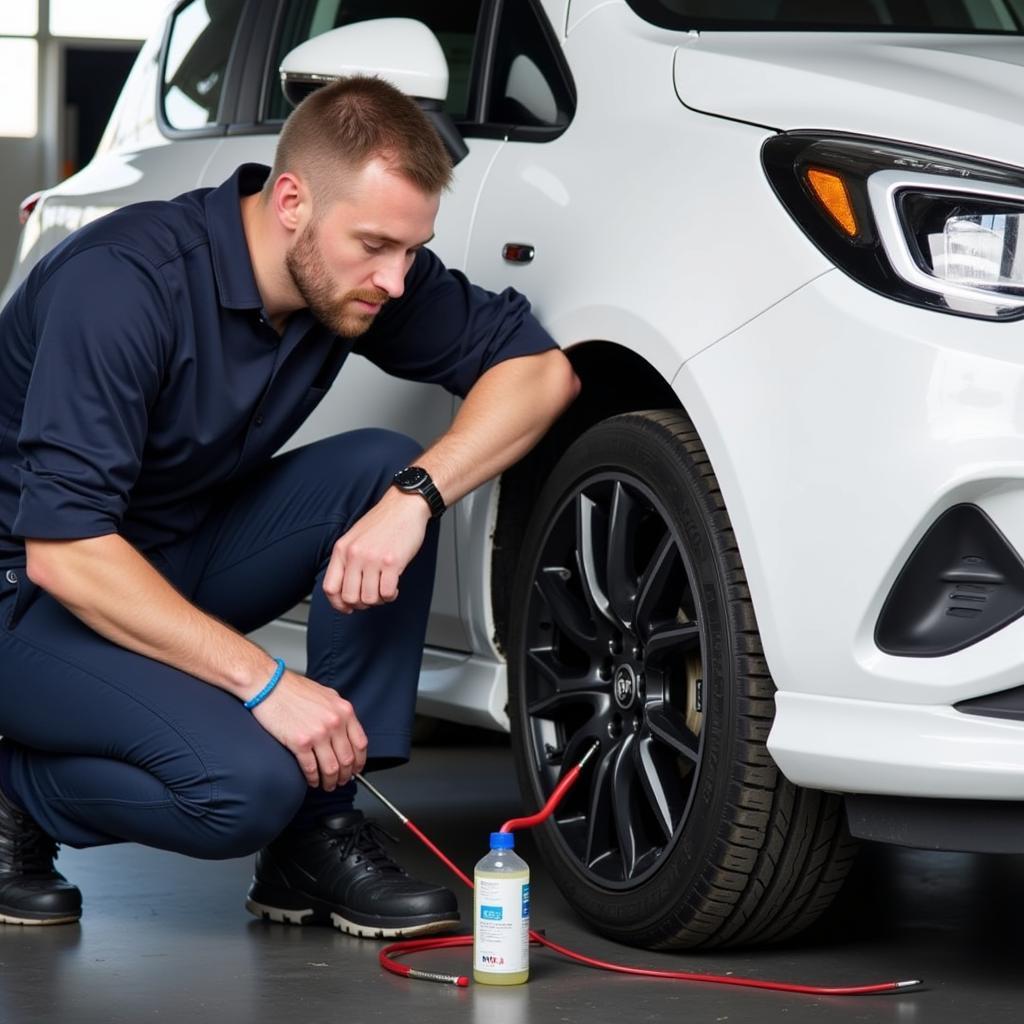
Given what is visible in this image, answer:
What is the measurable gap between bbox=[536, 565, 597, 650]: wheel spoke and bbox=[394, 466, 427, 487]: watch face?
220 mm

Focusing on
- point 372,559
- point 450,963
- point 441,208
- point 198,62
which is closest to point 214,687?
point 372,559

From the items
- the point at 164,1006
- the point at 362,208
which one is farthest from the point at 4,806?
the point at 362,208

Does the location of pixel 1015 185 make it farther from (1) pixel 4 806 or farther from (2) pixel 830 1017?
(1) pixel 4 806

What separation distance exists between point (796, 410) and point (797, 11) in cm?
104

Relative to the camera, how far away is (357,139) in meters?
2.67

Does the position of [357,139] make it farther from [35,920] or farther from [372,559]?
[35,920]

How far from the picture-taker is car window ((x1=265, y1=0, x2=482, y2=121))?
10.7ft

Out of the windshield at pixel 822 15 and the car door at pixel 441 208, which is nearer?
the windshield at pixel 822 15

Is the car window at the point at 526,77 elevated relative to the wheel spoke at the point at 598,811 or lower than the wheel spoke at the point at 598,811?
elevated

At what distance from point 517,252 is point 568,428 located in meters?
0.29

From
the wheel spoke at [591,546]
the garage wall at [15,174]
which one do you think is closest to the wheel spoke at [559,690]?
the wheel spoke at [591,546]

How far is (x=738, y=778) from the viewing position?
2402 millimetres

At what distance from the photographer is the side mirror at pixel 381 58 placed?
2896 millimetres

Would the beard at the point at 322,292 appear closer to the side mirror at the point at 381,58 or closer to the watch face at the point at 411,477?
the watch face at the point at 411,477
